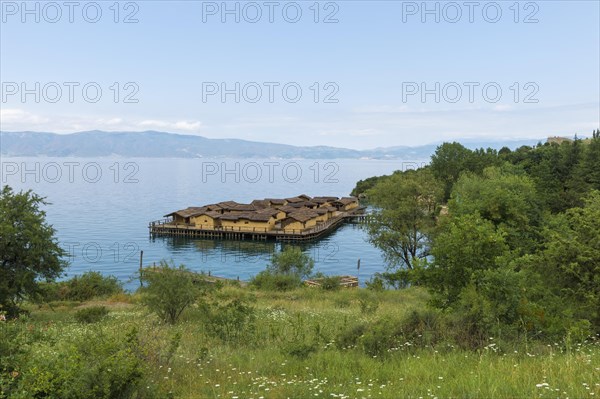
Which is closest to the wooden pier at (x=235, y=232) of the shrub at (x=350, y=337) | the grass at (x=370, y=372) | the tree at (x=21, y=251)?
the tree at (x=21, y=251)

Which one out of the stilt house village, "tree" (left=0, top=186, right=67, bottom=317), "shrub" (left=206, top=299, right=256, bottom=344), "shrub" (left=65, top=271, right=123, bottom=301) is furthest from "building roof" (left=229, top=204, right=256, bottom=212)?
"shrub" (left=206, top=299, right=256, bottom=344)

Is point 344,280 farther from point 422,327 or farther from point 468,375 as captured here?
point 468,375

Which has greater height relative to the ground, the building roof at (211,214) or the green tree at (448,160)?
the green tree at (448,160)

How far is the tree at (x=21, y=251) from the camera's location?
20.6m

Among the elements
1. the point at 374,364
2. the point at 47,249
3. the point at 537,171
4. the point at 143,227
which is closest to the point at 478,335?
the point at 374,364

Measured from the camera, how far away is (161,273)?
1830 centimetres

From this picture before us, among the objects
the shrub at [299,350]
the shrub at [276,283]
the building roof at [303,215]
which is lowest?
the shrub at [276,283]

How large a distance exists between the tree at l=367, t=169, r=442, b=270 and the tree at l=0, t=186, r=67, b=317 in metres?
27.5

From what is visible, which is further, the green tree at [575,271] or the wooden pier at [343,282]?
the wooden pier at [343,282]

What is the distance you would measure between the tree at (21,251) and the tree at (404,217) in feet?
90.2

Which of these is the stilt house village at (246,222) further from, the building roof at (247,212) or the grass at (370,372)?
the grass at (370,372)

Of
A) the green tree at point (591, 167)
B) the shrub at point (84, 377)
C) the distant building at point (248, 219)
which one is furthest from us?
the distant building at point (248, 219)

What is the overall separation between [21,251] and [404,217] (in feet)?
98.6

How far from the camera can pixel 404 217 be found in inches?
1567
